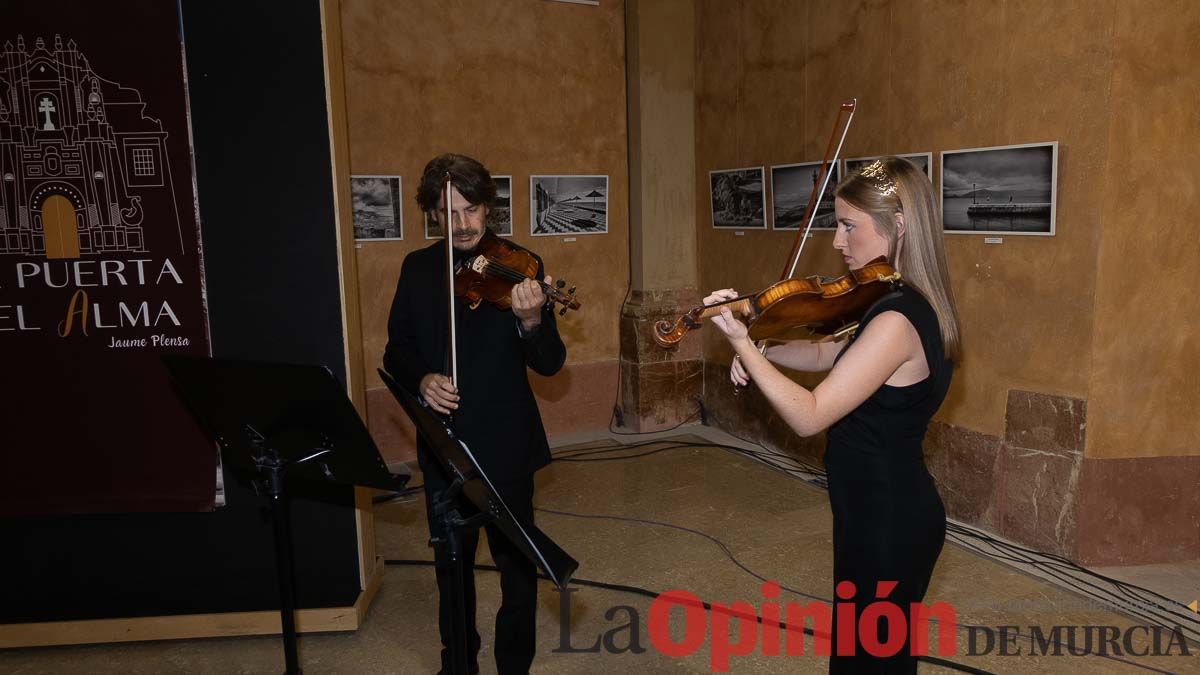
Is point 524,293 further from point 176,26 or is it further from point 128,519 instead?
point 128,519

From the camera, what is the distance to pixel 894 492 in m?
2.18

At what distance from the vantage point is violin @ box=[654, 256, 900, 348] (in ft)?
7.34

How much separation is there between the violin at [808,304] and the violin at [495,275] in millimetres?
546

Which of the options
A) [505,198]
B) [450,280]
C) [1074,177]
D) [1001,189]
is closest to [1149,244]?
[1074,177]

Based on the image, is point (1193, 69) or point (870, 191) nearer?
point (870, 191)

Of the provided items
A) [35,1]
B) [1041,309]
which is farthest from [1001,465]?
[35,1]

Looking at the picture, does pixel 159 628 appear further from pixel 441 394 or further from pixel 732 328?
pixel 732 328

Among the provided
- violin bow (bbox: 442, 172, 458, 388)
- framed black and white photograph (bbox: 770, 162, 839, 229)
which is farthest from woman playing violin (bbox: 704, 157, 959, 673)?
framed black and white photograph (bbox: 770, 162, 839, 229)

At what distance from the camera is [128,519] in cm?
352

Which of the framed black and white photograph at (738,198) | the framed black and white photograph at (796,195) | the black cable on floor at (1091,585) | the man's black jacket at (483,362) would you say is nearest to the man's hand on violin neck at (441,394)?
the man's black jacket at (483,362)

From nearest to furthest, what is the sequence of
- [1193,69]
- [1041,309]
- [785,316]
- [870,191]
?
1. [870,191]
2. [785,316]
3. [1193,69]
4. [1041,309]

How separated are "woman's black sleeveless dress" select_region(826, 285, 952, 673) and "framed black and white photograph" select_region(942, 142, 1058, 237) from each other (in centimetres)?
254

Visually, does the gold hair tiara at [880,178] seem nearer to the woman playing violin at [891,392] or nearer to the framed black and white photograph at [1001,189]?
the woman playing violin at [891,392]

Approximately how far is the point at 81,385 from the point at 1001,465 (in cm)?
457
